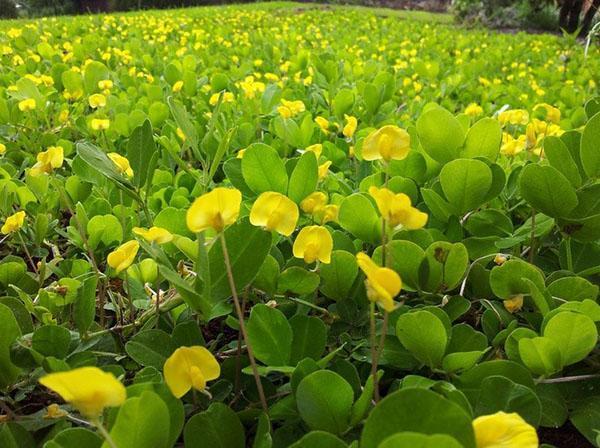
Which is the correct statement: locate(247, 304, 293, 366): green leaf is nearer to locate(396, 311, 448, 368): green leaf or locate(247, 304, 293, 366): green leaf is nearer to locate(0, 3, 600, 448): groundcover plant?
locate(0, 3, 600, 448): groundcover plant

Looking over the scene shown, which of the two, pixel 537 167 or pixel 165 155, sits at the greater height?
pixel 537 167

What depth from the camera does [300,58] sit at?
301cm

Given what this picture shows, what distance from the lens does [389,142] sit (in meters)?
0.71

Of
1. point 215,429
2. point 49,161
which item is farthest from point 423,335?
point 49,161

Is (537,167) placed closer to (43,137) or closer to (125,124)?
(125,124)

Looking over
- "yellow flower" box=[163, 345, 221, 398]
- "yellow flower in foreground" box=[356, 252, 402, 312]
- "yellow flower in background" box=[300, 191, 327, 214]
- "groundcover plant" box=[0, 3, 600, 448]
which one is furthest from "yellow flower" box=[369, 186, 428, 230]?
"yellow flower in background" box=[300, 191, 327, 214]

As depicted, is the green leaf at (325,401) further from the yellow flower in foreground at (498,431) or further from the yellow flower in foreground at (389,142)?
the yellow flower in foreground at (389,142)

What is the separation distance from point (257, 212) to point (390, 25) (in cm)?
779

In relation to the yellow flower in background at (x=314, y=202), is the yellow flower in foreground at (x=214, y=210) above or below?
above

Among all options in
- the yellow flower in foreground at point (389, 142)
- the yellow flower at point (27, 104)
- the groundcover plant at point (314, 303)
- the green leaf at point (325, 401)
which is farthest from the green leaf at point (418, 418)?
the yellow flower at point (27, 104)

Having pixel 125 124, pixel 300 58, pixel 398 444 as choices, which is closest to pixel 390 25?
pixel 300 58

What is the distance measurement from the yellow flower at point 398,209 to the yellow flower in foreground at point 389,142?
15 cm

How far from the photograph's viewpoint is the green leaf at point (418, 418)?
1.40 feet

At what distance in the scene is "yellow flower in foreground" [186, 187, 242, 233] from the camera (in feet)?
1.81
